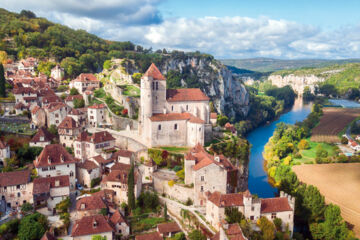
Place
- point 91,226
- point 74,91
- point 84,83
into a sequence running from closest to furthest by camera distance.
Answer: point 91,226, point 74,91, point 84,83

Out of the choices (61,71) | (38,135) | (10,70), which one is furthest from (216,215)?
(10,70)

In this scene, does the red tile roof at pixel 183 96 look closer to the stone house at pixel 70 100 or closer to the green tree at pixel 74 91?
the stone house at pixel 70 100

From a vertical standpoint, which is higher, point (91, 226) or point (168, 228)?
point (91, 226)

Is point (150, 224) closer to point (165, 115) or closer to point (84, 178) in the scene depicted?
point (84, 178)

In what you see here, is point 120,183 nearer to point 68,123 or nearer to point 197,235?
point 197,235

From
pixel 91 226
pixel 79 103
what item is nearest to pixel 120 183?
pixel 91 226

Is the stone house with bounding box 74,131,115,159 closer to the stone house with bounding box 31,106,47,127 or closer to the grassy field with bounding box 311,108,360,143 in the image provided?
the stone house with bounding box 31,106,47,127
